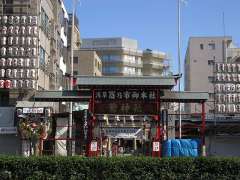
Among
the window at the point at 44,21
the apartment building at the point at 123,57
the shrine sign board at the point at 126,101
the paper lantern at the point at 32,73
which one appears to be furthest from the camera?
the apartment building at the point at 123,57

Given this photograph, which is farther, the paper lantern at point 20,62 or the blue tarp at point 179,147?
the paper lantern at point 20,62

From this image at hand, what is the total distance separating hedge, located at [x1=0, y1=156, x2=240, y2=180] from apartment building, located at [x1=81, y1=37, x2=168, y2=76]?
365 ft

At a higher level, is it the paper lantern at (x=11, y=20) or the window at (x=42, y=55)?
the paper lantern at (x=11, y=20)

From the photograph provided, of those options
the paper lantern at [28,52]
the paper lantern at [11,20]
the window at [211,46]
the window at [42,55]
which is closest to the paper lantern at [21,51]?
the paper lantern at [28,52]

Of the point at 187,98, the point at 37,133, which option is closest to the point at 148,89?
the point at 187,98

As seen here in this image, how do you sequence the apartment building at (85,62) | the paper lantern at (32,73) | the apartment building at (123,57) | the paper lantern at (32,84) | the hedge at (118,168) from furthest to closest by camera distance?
the apartment building at (123,57) < the apartment building at (85,62) < the paper lantern at (32,73) < the paper lantern at (32,84) < the hedge at (118,168)

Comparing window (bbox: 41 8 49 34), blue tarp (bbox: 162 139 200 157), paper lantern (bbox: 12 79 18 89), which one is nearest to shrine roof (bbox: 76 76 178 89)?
blue tarp (bbox: 162 139 200 157)

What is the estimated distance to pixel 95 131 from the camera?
28031 mm

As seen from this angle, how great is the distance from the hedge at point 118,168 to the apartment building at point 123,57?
11124cm

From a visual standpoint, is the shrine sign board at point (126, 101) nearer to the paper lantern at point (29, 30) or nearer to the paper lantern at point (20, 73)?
the paper lantern at point (20, 73)

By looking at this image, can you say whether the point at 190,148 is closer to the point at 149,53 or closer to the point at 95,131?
the point at 95,131

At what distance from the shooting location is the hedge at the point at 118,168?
63.6 ft

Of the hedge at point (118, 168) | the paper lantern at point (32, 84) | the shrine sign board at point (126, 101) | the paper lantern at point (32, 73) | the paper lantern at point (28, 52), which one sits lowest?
the hedge at point (118, 168)

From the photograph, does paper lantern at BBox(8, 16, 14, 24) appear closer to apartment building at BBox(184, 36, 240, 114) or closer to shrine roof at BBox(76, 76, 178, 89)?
shrine roof at BBox(76, 76, 178, 89)
